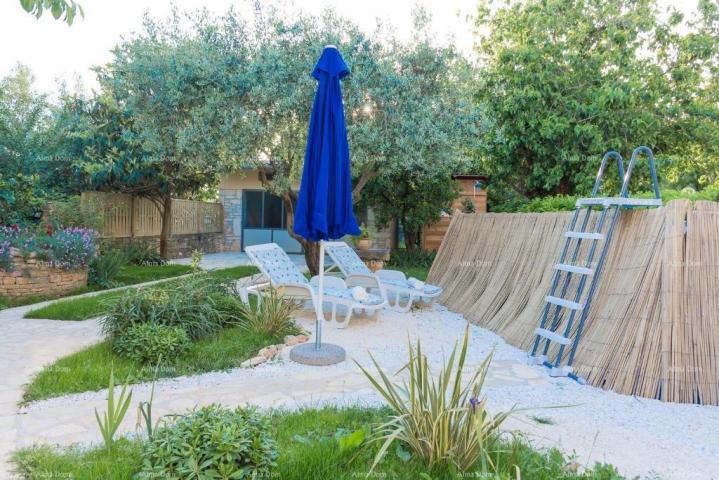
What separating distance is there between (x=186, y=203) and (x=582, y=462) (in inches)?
541

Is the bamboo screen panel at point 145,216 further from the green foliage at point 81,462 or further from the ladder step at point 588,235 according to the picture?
the ladder step at point 588,235

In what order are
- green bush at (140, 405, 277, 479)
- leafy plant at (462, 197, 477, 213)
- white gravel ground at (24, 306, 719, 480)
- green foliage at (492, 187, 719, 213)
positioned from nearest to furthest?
green bush at (140, 405, 277, 479) → white gravel ground at (24, 306, 719, 480) → green foliage at (492, 187, 719, 213) → leafy plant at (462, 197, 477, 213)

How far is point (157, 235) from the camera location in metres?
13.7

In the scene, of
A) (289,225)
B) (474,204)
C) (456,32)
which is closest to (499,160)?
(474,204)

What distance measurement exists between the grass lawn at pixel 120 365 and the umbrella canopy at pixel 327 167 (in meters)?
1.28

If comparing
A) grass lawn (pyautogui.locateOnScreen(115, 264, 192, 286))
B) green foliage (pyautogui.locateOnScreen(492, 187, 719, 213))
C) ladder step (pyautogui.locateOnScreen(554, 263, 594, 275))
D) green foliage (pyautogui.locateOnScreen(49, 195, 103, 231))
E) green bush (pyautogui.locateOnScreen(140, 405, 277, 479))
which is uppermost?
green foliage (pyautogui.locateOnScreen(492, 187, 719, 213))

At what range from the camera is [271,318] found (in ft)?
17.6

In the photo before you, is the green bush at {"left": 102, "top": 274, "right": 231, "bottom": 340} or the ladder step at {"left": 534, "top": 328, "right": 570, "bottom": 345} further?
the green bush at {"left": 102, "top": 274, "right": 231, "bottom": 340}

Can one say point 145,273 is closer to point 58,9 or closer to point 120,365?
point 120,365

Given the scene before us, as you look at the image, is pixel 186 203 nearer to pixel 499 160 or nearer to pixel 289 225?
pixel 289 225

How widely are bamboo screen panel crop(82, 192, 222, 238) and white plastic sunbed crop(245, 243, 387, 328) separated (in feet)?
20.5

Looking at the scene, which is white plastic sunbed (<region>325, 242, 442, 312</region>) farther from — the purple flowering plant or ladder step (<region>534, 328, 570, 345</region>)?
the purple flowering plant

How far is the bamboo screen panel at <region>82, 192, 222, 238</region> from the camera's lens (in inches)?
460

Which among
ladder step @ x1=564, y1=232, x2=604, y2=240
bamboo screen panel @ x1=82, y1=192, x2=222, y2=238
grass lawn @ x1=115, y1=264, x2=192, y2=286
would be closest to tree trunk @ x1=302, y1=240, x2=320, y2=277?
grass lawn @ x1=115, y1=264, x2=192, y2=286
